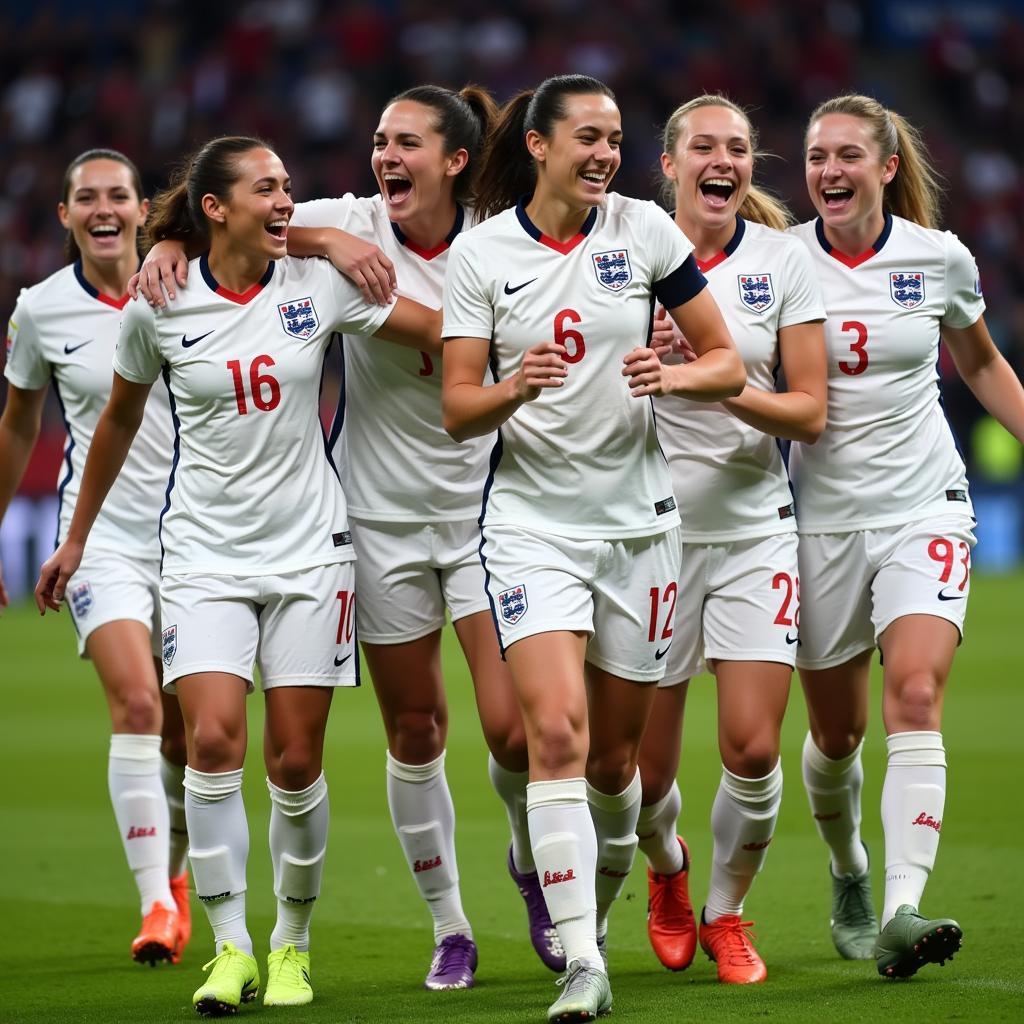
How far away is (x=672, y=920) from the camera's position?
549 centimetres

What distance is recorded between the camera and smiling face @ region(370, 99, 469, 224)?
17.2 feet

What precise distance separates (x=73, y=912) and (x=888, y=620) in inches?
129

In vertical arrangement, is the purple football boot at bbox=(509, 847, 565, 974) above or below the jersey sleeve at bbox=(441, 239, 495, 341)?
below

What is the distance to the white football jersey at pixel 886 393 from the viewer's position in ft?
17.2

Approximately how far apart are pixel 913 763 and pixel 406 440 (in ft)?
5.64

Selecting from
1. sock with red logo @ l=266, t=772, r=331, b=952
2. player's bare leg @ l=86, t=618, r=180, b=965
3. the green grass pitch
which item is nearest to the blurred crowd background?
the green grass pitch

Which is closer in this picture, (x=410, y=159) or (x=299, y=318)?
(x=299, y=318)

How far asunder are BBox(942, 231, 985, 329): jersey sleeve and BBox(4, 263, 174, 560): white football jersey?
2619 millimetres

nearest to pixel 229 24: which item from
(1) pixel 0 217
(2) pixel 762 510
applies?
(1) pixel 0 217

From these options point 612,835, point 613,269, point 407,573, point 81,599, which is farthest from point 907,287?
point 81,599

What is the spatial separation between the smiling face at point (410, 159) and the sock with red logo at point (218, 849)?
1732 millimetres

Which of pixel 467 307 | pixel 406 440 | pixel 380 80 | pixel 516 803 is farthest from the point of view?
pixel 380 80

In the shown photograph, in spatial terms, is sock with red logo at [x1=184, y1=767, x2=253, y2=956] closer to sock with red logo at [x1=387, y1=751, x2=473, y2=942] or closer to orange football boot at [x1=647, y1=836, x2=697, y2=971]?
sock with red logo at [x1=387, y1=751, x2=473, y2=942]

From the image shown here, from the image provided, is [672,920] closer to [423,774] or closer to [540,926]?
[540,926]
